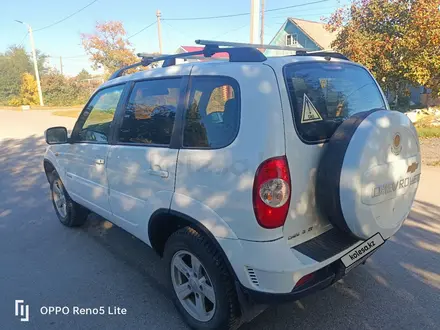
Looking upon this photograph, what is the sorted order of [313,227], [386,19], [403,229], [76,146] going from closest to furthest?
[313,227]
[76,146]
[403,229]
[386,19]

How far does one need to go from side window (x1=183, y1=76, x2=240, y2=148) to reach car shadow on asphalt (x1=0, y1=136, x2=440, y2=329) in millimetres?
1406

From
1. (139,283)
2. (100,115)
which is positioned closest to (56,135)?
(100,115)

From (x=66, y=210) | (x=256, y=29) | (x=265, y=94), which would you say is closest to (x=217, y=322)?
(x=265, y=94)

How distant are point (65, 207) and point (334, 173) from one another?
3.53 m

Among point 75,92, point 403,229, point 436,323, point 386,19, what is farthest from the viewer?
point 75,92

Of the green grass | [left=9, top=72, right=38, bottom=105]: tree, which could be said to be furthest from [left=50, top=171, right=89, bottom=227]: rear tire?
[left=9, top=72, right=38, bottom=105]: tree

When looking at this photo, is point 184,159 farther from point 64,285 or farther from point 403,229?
point 403,229

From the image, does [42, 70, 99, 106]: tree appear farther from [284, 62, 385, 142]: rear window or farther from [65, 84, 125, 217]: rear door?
[284, 62, 385, 142]: rear window

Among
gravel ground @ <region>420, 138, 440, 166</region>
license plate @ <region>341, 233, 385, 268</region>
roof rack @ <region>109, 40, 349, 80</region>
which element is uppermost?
roof rack @ <region>109, 40, 349, 80</region>

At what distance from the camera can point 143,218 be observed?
8.54 feet

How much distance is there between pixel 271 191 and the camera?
1833 mm

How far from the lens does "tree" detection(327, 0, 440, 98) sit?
9820 millimetres

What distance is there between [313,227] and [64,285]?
2.31 m

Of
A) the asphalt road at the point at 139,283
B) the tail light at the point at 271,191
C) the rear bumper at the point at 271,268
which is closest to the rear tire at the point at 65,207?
the asphalt road at the point at 139,283
